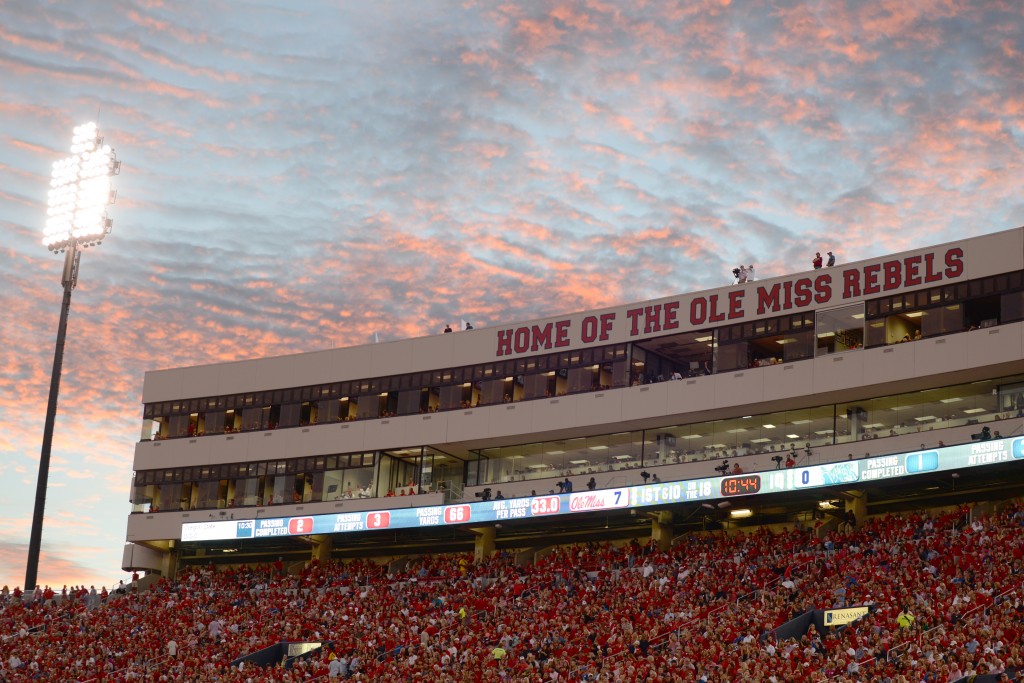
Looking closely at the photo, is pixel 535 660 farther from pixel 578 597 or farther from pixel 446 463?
pixel 446 463

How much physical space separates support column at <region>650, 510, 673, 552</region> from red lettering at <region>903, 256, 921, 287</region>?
470 inches

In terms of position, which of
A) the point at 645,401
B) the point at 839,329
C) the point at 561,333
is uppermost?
the point at 561,333

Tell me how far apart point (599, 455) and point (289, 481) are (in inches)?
575

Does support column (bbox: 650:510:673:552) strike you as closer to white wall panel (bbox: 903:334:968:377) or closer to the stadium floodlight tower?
white wall panel (bbox: 903:334:968:377)

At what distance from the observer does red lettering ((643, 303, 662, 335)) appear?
169 feet

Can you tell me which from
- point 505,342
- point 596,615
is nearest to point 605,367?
point 505,342

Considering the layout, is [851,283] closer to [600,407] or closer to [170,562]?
[600,407]

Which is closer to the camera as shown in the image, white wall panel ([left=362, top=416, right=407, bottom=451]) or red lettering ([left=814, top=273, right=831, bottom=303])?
red lettering ([left=814, top=273, right=831, bottom=303])

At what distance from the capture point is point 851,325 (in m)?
47.1

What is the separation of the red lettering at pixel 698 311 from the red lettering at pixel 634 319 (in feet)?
7.30

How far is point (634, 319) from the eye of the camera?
2058 inches

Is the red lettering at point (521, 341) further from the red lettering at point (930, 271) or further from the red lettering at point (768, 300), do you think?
the red lettering at point (930, 271)

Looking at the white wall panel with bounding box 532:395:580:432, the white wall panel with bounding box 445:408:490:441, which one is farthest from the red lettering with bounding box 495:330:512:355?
the white wall panel with bounding box 532:395:580:432

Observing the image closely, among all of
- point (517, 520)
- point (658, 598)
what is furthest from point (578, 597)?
point (517, 520)
